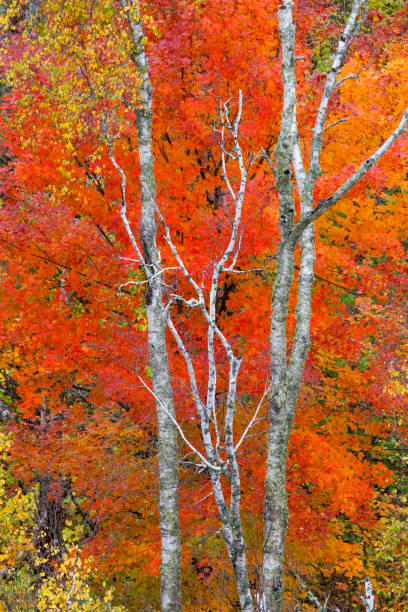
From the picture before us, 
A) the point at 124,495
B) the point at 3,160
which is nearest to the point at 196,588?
the point at 124,495

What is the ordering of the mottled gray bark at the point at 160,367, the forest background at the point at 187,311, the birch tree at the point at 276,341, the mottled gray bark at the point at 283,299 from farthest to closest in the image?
1. the forest background at the point at 187,311
2. the mottled gray bark at the point at 160,367
3. the mottled gray bark at the point at 283,299
4. the birch tree at the point at 276,341

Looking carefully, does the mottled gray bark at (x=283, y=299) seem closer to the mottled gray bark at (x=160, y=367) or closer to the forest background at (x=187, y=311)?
the mottled gray bark at (x=160, y=367)

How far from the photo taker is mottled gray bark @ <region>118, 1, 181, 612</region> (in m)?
8.41

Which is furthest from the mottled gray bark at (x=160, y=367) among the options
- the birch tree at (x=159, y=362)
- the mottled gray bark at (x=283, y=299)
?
the mottled gray bark at (x=283, y=299)

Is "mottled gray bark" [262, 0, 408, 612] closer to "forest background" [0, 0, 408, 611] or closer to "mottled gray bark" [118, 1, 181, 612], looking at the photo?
"mottled gray bark" [118, 1, 181, 612]

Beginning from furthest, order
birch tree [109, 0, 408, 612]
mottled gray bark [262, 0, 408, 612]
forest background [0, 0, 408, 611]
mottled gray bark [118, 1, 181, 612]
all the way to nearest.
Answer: forest background [0, 0, 408, 611] → mottled gray bark [118, 1, 181, 612] → mottled gray bark [262, 0, 408, 612] → birch tree [109, 0, 408, 612]

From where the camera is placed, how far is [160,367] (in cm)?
877

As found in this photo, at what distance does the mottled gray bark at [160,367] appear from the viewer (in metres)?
8.41

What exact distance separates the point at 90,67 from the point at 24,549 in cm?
822

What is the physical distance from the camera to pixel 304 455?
11.4 m

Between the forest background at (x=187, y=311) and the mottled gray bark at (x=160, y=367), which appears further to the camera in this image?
the forest background at (x=187, y=311)

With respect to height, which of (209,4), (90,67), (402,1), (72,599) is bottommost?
(72,599)

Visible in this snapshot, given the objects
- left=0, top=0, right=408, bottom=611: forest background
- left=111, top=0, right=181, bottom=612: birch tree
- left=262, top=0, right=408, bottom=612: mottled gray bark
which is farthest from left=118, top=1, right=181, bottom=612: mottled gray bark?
left=262, top=0, right=408, bottom=612: mottled gray bark

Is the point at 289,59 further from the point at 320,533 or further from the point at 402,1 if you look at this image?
the point at 402,1
